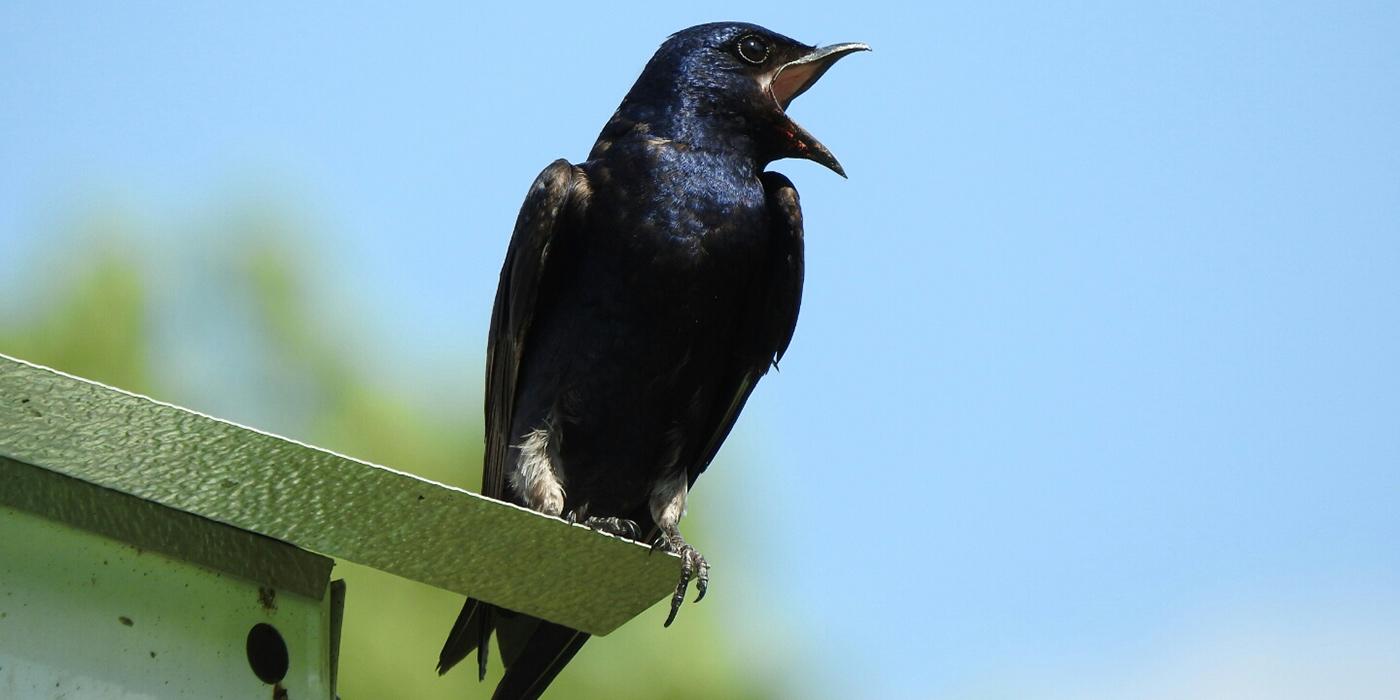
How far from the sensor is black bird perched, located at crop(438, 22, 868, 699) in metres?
3.86

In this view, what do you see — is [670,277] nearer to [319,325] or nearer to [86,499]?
[86,499]

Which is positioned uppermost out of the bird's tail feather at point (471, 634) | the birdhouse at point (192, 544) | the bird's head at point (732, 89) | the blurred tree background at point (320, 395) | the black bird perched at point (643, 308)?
the bird's head at point (732, 89)

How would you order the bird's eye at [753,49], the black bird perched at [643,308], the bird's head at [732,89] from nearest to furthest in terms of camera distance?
1. the black bird perched at [643,308]
2. the bird's head at [732,89]
3. the bird's eye at [753,49]

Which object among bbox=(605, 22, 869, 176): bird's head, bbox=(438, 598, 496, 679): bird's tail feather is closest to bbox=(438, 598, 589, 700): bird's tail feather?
bbox=(438, 598, 496, 679): bird's tail feather

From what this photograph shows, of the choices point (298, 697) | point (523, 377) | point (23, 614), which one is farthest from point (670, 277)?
point (23, 614)

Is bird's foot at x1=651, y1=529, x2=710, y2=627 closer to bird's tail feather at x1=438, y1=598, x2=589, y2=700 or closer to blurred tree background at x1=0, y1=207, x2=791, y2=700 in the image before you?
bird's tail feather at x1=438, y1=598, x2=589, y2=700

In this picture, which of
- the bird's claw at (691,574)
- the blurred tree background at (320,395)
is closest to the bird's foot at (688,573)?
the bird's claw at (691,574)

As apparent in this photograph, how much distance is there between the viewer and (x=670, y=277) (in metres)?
3.84

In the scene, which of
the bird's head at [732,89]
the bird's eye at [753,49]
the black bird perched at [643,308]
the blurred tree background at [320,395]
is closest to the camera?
the black bird perched at [643,308]

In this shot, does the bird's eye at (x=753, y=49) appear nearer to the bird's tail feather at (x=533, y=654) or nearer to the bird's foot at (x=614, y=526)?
the bird's foot at (x=614, y=526)

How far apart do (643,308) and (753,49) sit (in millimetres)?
873

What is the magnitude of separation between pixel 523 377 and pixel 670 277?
1.56 feet

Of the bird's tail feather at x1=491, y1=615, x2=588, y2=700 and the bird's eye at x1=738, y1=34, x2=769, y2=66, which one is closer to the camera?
the bird's tail feather at x1=491, y1=615, x2=588, y2=700

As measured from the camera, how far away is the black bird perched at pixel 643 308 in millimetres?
3859
